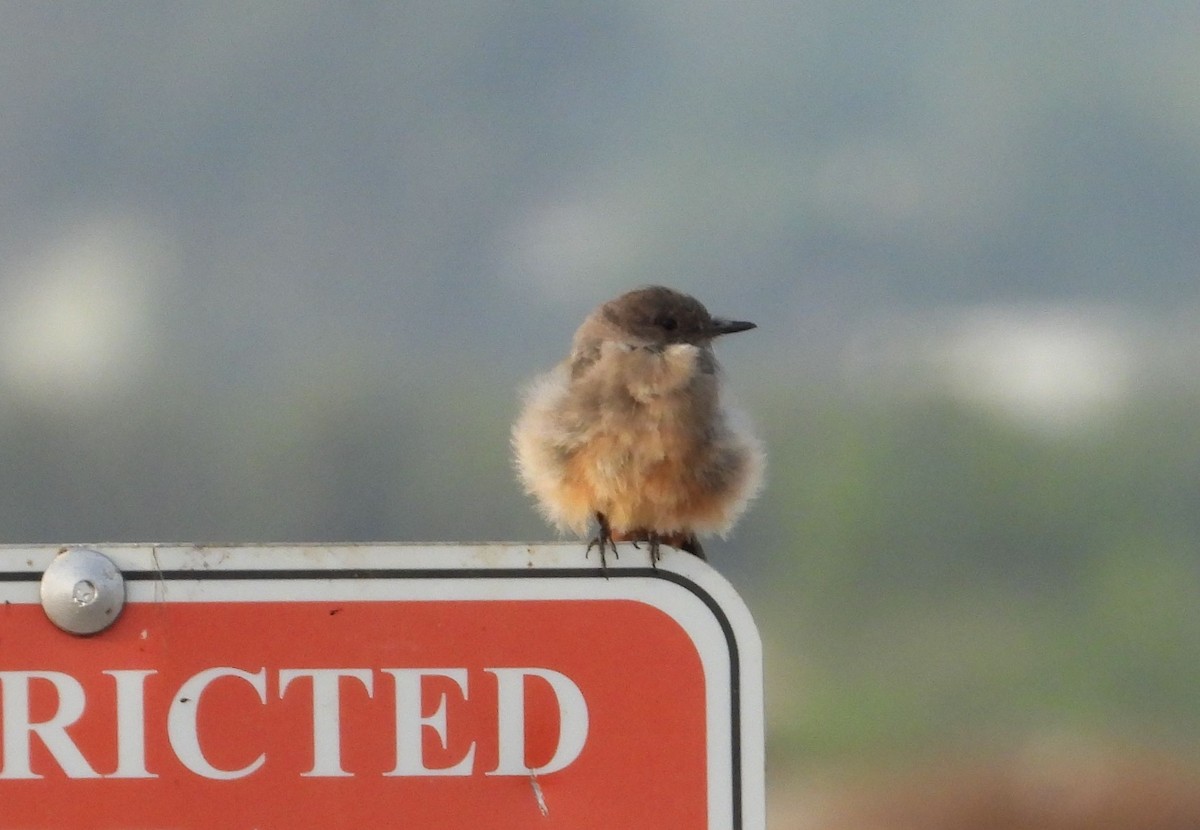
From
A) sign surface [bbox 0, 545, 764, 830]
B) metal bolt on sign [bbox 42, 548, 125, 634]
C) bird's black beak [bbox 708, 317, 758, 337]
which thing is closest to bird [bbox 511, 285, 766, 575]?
bird's black beak [bbox 708, 317, 758, 337]

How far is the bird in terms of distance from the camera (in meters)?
2.21

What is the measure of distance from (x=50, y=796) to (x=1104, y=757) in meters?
1.70

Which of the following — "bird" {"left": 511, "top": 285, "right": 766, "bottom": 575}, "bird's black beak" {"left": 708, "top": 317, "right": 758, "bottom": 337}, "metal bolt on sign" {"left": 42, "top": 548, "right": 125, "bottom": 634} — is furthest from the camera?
"bird's black beak" {"left": 708, "top": 317, "right": 758, "bottom": 337}

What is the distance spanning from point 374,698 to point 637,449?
83 centimetres

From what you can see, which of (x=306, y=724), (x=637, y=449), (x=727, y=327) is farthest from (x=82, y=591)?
(x=727, y=327)

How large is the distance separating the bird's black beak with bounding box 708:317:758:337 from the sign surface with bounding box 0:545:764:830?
119cm

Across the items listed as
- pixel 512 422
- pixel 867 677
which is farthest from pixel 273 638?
pixel 867 677

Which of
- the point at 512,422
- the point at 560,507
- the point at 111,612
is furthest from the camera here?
the point at 512,422

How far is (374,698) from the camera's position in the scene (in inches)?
58.0

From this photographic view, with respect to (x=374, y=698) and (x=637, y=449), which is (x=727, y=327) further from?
(x=374, y=698)

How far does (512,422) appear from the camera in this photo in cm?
245

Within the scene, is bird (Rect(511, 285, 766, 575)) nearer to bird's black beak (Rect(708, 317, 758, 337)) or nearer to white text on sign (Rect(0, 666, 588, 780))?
bird's black beak (Rect(708, 317, 758, 337))

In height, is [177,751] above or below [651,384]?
below

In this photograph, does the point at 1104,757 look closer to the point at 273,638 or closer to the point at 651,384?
the point at 651,384
